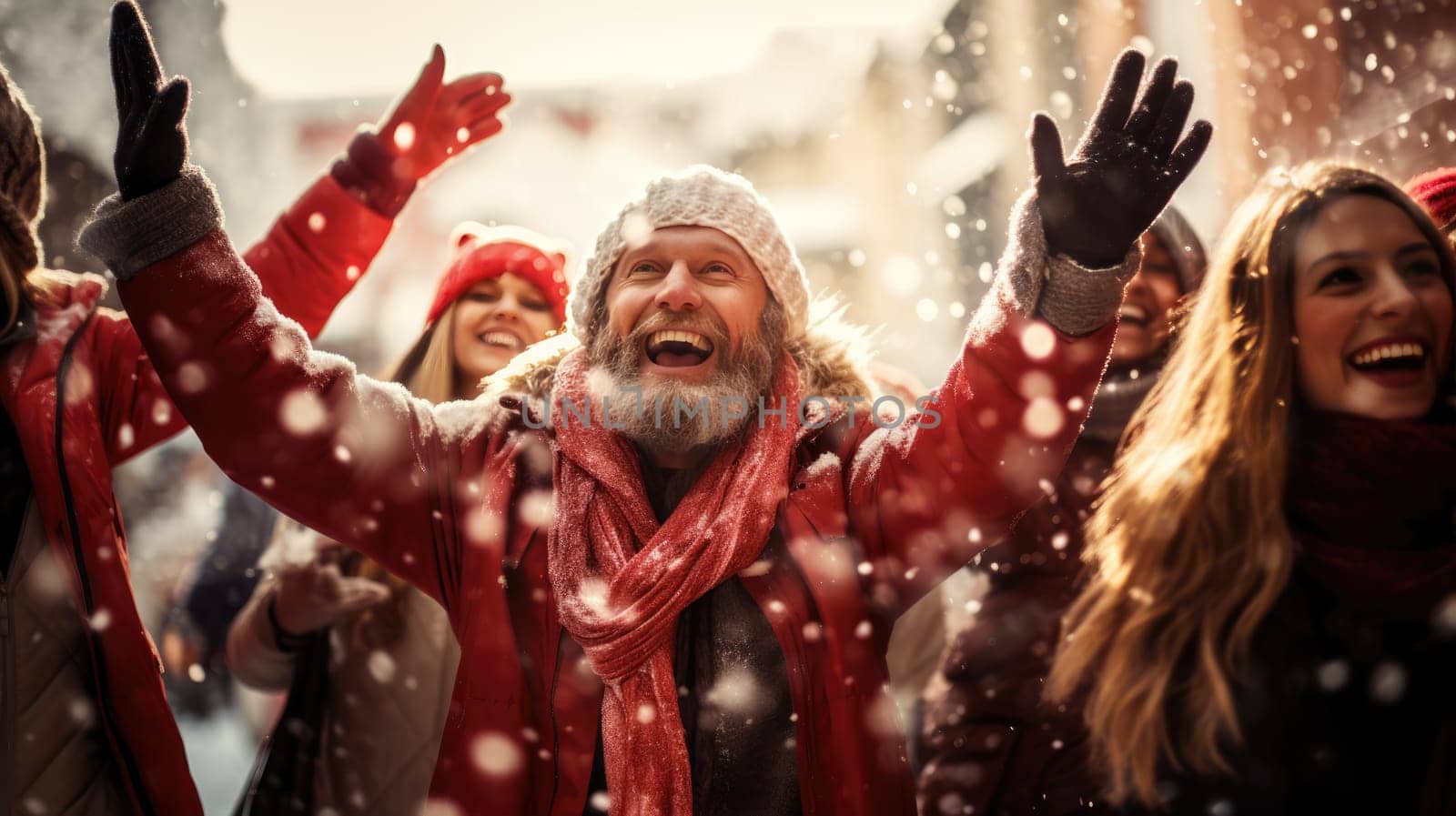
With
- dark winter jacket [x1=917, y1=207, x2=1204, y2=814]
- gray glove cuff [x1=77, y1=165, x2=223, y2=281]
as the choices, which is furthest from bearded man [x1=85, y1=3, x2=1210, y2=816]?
dark winter jacket [x1=917, y1=207, x2=1204, y2=814]

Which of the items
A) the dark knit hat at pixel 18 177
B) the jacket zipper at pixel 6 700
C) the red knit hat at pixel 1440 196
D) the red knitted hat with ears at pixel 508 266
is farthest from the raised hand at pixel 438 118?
the red knit hat at pixel 1440 196

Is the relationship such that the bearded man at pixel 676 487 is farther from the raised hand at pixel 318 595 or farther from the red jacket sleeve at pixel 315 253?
the raised hand at pixel 318 595

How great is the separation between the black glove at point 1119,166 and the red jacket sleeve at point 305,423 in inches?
45.4

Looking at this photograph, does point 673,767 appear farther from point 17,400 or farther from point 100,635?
point 17,400

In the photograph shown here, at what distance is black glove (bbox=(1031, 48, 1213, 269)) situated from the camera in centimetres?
156

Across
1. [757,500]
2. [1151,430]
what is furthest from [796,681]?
[1151,430]

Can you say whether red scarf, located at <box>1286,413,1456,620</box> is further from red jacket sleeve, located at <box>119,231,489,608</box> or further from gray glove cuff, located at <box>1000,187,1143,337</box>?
red jacket sleeve, located at <box>119,231,489,608</box>

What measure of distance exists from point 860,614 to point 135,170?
4.77 feet

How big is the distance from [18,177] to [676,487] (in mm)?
1507

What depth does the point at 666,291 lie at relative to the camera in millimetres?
2068

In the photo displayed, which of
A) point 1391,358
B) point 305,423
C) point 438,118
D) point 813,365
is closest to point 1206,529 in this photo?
point 1391,358

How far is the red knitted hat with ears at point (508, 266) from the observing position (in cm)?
292

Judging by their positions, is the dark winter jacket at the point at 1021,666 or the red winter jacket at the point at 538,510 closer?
the red winter jacket at the point at 538,510

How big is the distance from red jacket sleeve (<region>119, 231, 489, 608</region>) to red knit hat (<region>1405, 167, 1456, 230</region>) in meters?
1.99
